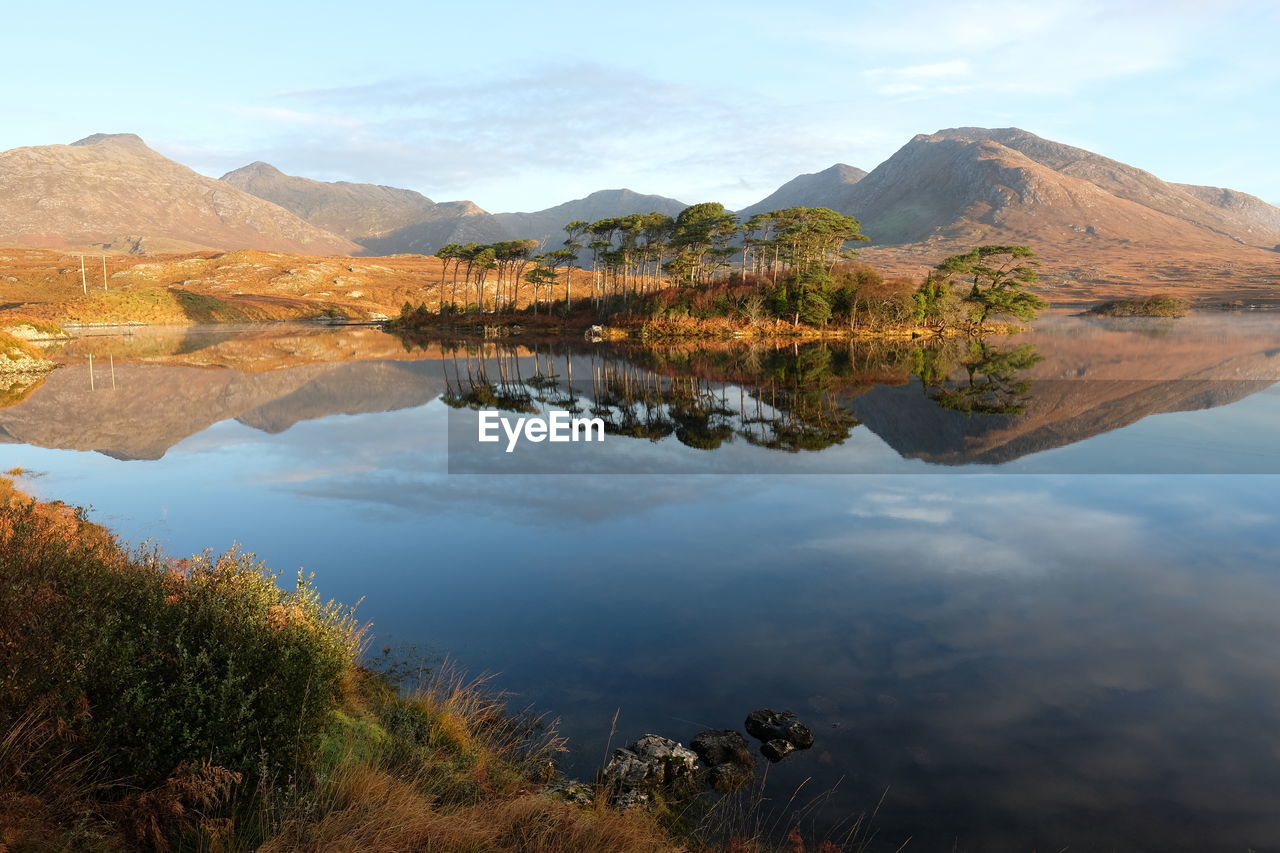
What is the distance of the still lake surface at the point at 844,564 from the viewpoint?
689 cm

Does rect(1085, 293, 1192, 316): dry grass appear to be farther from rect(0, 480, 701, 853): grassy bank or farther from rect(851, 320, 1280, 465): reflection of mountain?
rect(0, 480, 701, 853): grassy bank

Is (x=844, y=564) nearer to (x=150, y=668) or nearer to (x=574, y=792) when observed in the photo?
(x=574, y=792)

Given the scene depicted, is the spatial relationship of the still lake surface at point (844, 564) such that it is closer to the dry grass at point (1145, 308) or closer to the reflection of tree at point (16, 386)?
the reflection of tree at point (16, 386)

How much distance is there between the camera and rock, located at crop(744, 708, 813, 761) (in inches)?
282

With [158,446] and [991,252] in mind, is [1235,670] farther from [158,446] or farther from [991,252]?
[991,252]

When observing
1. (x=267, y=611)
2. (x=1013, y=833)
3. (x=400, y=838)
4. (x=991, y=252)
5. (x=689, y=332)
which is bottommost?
(x=1013, y=833)

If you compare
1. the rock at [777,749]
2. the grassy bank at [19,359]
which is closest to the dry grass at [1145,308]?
the rock at [777,749]

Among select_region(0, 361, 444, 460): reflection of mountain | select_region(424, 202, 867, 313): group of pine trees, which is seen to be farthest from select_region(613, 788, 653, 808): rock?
select_region(424, 202, 867, 313): group of pine trees

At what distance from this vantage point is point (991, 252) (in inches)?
2699

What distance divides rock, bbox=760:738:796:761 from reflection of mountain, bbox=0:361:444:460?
19.8 m

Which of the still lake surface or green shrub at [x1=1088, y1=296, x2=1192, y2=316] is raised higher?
green shrub at [x1=1088, y1=296, x2=1192, y2=316]

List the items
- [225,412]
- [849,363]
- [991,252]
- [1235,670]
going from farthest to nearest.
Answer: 1. [991,252]
2. [849,363]
3. [225,412]
4. [1235,670]

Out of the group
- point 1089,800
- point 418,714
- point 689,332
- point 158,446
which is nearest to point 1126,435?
point 1089,800

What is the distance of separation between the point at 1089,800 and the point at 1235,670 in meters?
3.78
